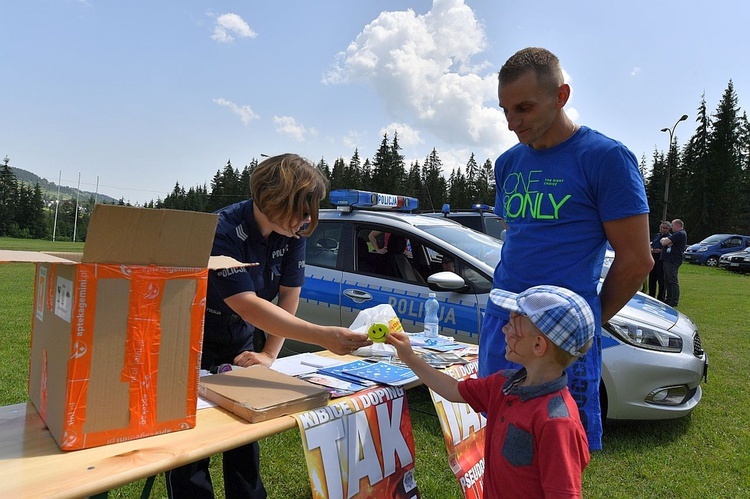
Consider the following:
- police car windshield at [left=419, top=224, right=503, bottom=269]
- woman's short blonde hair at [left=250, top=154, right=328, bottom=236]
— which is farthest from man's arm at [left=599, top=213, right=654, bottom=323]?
police car windshield at [left=419, top=224, right=503, bottom=269]

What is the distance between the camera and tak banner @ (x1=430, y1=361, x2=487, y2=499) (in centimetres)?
222

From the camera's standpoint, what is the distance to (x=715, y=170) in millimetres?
46688

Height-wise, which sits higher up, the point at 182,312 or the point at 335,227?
the point at 335,227

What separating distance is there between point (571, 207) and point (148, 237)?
4.25 ft

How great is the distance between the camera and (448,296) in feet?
13.4

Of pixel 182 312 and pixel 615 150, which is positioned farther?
pixel 615 150

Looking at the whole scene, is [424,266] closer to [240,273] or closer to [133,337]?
[240,273]

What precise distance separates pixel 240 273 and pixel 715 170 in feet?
183

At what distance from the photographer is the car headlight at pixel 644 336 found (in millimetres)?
3705

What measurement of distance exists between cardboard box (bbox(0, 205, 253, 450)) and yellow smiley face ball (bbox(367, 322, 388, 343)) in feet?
2.55

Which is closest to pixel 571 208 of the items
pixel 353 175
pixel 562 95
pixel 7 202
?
pixel 562 95

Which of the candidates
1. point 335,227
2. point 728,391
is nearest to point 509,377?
point 335,227

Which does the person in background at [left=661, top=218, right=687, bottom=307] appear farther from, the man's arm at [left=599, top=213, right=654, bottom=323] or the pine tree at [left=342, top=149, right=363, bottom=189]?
the pine tree at [left=342, top=149, right=363, bottom=189]

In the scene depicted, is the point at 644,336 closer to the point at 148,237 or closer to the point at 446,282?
the point at 446,282
